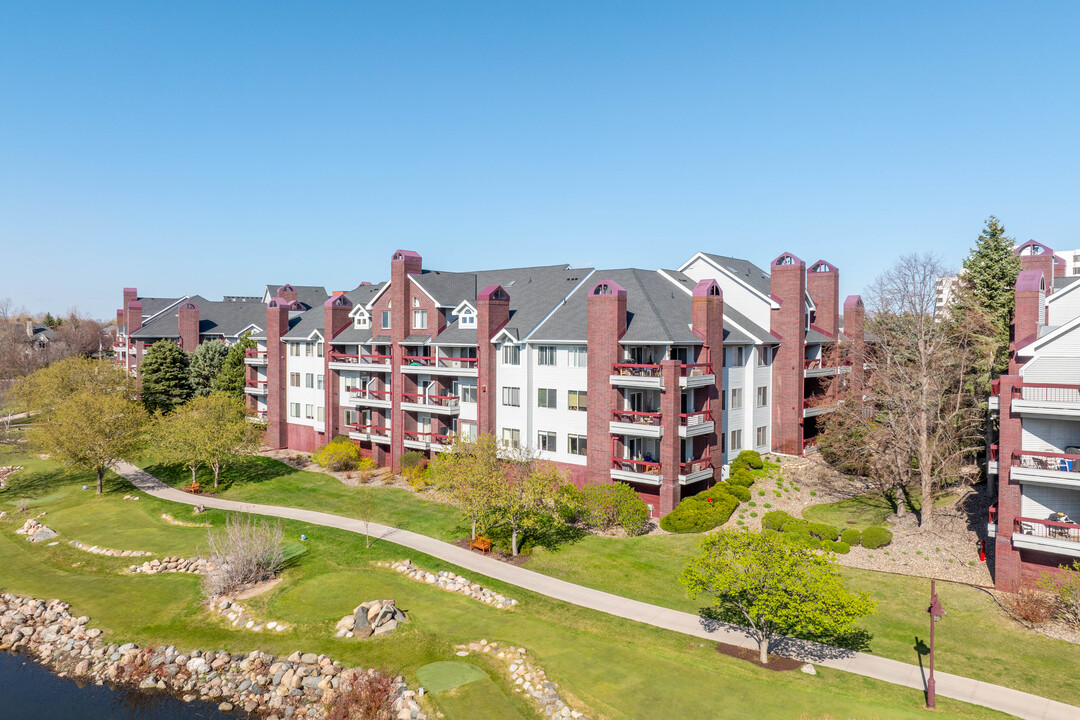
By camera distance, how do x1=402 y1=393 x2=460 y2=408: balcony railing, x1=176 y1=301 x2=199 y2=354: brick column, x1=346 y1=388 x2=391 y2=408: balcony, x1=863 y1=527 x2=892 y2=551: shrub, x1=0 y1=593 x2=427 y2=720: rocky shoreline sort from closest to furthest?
x1=0 y1=593 x2=427 y2=720: rocky shoreline, x1=863 y1=527 x2=892 y2=551: shrub, x1=402 y1=393 x2=460 y2=408: balcony railing, x1=346 y1=388 x2=391 y2=408: balcony, x1=176 y1=301 x2=199 y2=354: brick column

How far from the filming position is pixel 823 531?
119 feet

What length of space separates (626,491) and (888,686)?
1890 cm

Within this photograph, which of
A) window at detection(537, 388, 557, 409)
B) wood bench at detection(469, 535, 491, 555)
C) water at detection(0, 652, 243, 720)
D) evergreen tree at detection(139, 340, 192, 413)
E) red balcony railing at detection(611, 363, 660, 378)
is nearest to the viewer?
water at detection(0, 652, 243, 720)

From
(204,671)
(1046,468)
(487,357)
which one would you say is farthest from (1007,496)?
(204,671)

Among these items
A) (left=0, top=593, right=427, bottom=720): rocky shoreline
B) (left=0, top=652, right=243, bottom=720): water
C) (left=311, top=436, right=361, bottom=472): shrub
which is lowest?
(left=0, top=652, right=243, bottom=720): water

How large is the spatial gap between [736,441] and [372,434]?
100 feet

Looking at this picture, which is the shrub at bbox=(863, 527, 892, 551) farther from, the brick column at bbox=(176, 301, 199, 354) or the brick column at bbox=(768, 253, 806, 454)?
the brick column at bbox=(176, 301, 199, 354)

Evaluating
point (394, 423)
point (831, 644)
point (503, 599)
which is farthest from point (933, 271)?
point (394, 423)

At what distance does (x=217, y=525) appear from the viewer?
1699 inches

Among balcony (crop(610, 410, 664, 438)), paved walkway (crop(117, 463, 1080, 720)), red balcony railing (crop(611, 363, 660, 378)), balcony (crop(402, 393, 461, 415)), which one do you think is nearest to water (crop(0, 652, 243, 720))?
paved walkway (crop(117, 463, 1080, 720))

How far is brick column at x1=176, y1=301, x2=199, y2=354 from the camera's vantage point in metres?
81.8

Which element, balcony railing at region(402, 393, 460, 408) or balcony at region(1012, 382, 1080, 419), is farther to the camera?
balcony railing at region(402, 393, 460, 408)

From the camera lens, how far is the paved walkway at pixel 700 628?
2100 centimetres

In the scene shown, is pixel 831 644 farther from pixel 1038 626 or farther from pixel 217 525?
pixel 217 525
